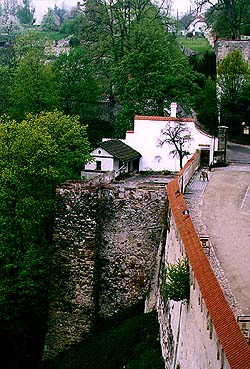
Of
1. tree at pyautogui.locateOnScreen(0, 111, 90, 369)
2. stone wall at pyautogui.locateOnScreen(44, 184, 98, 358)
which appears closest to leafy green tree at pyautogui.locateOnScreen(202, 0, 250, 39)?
tree at pyautogui.locateOnScreen(0, 111, 90, 369)

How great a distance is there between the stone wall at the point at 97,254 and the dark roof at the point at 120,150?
10124 millimetres

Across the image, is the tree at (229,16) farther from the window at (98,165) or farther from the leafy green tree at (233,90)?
the window at (98,165)

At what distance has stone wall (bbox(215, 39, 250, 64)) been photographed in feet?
144

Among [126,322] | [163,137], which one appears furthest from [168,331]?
[163,137]

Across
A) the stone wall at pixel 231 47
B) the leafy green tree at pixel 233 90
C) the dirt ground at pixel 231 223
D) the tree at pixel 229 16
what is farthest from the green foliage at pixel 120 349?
the tree at pixel 229 16

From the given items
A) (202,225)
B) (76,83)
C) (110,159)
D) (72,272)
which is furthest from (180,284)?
(76,83)

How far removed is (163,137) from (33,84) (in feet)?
36.3

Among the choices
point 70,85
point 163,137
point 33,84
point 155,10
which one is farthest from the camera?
point 155,10

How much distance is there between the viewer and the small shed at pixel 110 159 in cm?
3247

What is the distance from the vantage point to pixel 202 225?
16.2m

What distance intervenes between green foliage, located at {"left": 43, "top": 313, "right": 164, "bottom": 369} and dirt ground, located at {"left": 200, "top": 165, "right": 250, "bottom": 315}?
4036 mm

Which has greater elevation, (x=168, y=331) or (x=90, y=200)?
(x=90, y=200)

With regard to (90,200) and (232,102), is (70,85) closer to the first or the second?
(232,102)

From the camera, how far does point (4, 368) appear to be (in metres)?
22.2
